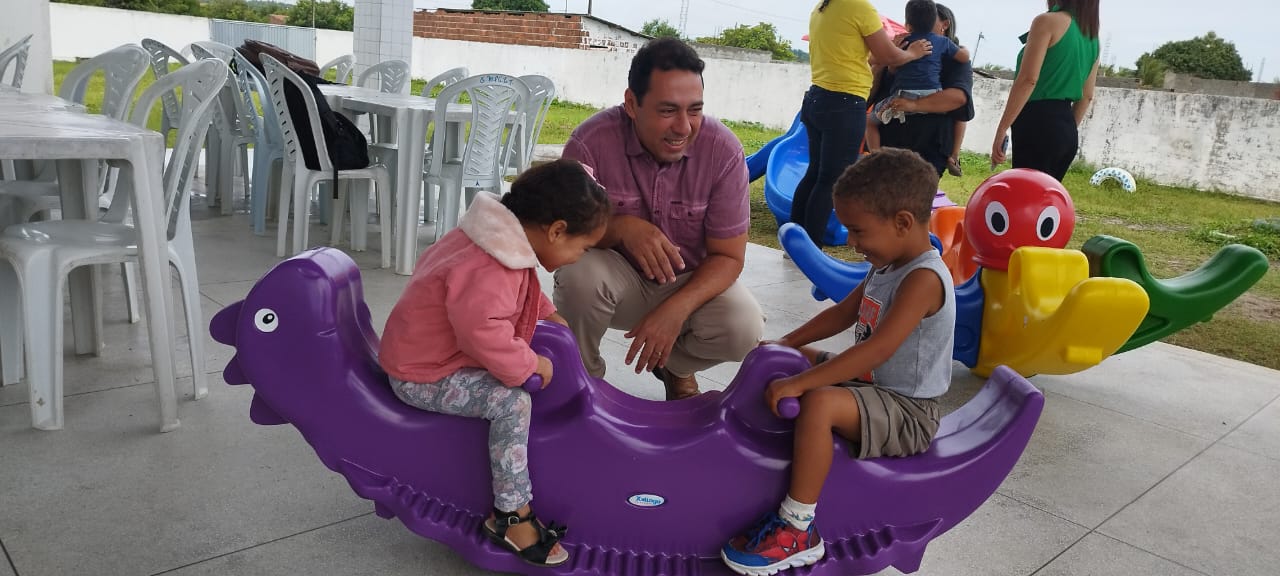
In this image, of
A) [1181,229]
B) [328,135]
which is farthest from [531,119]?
[1181,229]

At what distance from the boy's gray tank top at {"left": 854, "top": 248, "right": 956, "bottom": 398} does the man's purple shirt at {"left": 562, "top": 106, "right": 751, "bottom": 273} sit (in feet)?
2.14

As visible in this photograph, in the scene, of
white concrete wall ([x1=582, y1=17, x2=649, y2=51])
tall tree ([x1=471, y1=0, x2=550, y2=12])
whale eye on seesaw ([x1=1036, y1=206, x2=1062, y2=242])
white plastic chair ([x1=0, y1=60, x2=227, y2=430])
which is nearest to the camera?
white plastic chair ([x1=0, y1=60, x2=227, y2=430])

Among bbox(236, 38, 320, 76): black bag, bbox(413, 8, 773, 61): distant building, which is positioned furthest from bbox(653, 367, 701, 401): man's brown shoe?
bbox(413, 8, 773, 61): distant building

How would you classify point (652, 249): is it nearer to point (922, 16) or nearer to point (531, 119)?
point (922, 16)

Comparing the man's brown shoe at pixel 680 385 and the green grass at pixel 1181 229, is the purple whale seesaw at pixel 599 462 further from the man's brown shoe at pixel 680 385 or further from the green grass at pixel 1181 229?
the green grass at pixel 1181 229

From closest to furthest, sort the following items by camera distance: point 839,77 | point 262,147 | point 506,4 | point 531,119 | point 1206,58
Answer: point 839,77 → point 262,147 → point 531,119 → point 1206,58 → point 506,4

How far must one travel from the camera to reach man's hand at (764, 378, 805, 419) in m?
1.87

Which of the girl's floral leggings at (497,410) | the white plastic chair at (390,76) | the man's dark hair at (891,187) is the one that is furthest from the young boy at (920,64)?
the white plastic chair at (390,76)

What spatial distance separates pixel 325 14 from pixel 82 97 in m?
33.3

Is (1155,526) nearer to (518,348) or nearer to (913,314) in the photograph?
(913,314)

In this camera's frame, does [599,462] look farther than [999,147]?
No

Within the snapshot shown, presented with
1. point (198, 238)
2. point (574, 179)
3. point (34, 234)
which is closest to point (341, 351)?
point (574, 179)

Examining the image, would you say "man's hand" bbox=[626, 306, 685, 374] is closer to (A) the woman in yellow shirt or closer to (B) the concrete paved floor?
(B) the concrete paved floor

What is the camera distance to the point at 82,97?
4301 mm
